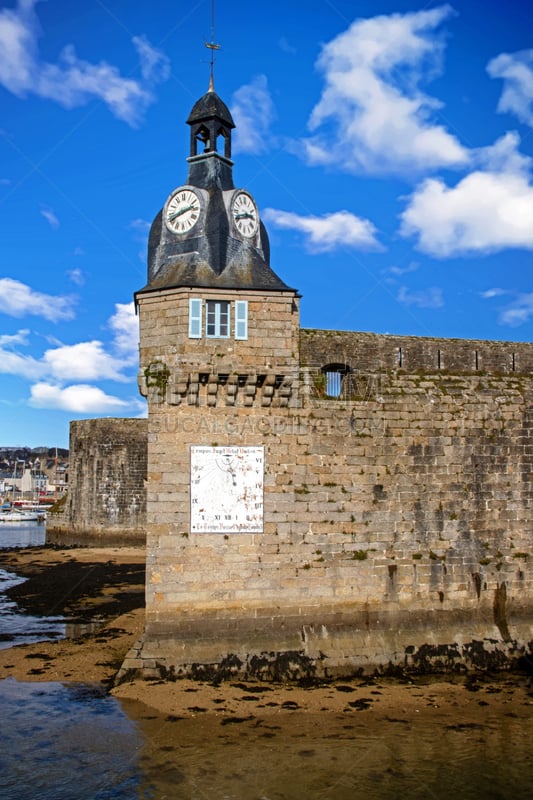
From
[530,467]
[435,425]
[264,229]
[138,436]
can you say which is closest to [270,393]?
[435,425]

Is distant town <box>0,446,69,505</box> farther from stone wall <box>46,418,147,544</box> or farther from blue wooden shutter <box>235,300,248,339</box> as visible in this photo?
blue wooden shutter <box>235,300,248,339</box>

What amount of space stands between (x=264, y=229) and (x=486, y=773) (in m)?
11.6

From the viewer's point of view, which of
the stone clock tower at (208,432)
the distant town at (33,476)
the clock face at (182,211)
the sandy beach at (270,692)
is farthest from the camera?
the distant town at (33,476)

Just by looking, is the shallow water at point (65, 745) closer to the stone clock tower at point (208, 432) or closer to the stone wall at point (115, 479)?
the stone clock tower at point (208, 432)

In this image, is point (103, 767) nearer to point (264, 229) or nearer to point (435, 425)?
point (435, 425)

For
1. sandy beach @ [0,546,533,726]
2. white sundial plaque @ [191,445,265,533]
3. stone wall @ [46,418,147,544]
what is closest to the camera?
sandy beach @ [0,546,533,726]

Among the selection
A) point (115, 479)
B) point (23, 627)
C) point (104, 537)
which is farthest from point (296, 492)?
point (104, 537)

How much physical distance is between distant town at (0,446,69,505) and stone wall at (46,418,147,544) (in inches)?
2376

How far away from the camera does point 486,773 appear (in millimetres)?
9383

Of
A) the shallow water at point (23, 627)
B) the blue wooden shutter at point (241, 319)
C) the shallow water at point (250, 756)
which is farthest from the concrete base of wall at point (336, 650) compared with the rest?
the shallow water at point (23, 627)

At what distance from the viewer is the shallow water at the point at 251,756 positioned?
8.80 metres

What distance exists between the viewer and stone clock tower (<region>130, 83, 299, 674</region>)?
40.8ft

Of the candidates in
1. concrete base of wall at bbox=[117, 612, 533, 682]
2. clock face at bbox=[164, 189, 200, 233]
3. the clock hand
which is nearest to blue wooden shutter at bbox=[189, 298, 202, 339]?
clock face at bbox=[164, 189, 200, 233]

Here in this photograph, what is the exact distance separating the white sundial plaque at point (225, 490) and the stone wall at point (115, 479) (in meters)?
25.6
